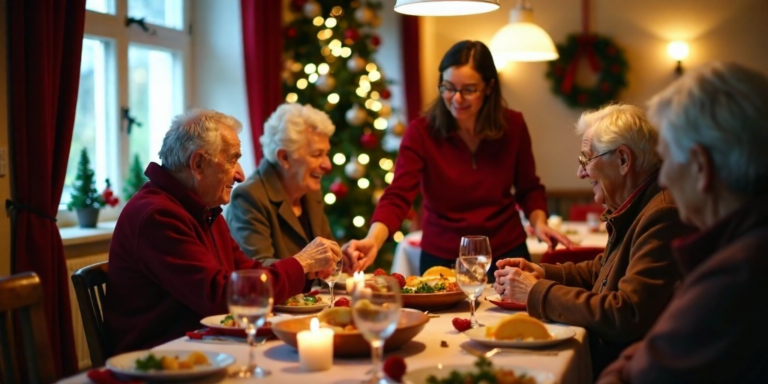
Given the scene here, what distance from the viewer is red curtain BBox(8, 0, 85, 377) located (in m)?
3.33

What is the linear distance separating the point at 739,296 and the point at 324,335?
0.80 m

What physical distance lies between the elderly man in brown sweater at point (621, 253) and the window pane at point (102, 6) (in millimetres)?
2823

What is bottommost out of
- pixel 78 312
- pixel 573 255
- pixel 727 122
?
pixel 78 312

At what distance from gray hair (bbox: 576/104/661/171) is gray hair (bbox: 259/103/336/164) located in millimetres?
1356

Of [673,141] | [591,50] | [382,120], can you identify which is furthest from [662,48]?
[673,141]

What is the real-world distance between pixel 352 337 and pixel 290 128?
165 centimetres

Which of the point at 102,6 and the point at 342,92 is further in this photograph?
the point at 342,92

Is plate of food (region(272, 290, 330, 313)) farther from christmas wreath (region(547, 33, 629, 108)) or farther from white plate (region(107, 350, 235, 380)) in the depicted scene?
christmas wreath (region(547, 33, 629, 108))

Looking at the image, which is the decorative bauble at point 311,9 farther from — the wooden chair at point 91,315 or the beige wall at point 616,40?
the wooden chair at point 91,315

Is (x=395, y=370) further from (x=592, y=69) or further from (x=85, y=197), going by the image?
(x=592, y=69)

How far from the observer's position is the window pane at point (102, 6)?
4.30 meters

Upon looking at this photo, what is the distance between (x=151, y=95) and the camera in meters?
4.87

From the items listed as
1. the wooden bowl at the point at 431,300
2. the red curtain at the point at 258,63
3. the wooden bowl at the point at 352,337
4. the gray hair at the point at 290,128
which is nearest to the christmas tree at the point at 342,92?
the red curtain at the point at 258,63

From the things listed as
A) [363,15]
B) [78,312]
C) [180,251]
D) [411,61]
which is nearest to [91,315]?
[180,251]
